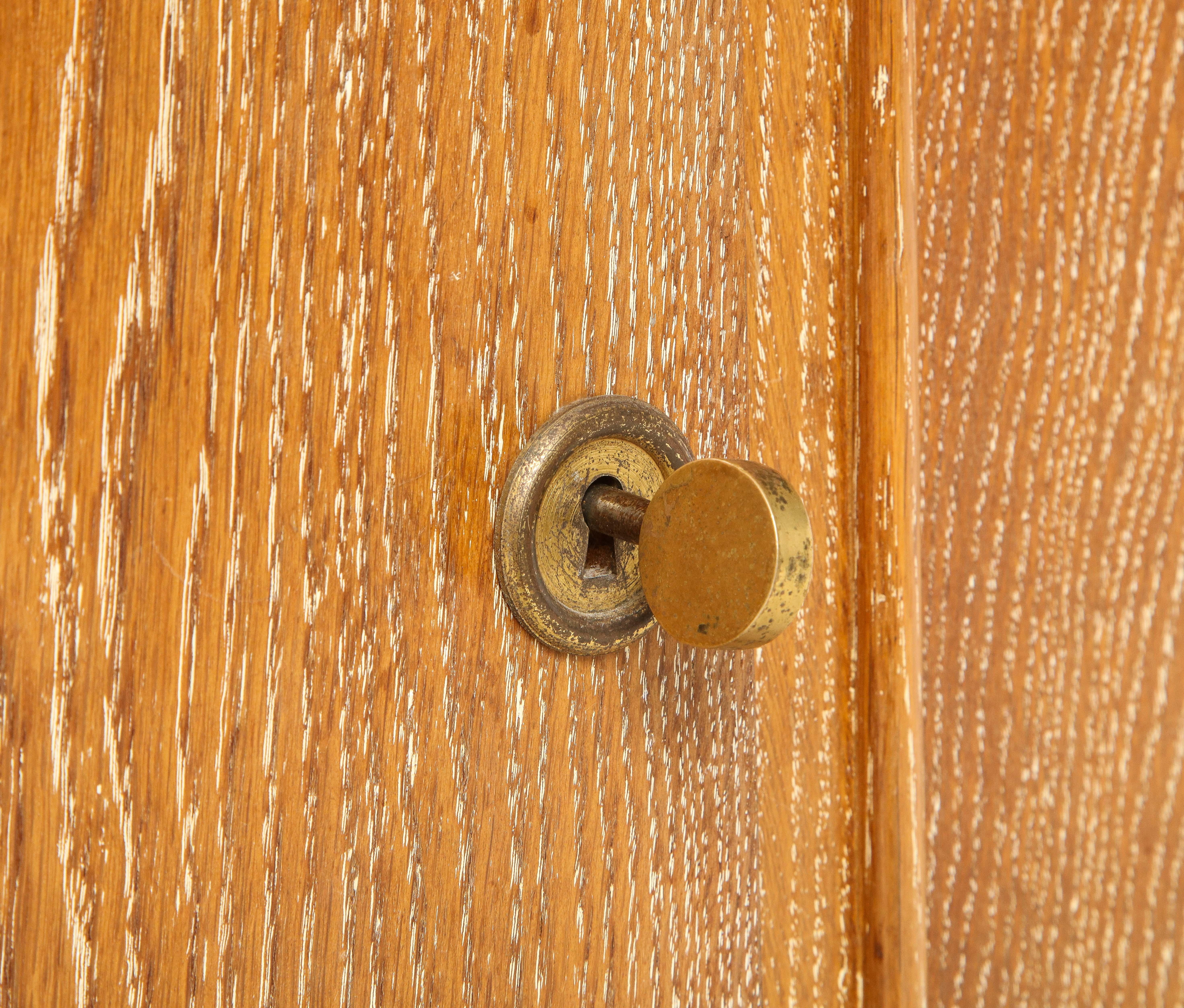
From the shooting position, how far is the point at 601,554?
0.95 ft

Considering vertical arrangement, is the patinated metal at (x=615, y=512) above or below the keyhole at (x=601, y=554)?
above

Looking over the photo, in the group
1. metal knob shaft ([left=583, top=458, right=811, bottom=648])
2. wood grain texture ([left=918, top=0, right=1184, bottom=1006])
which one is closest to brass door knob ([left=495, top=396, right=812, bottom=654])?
metal knob shaft ([left=583, top=458, right=811, bottom=648])

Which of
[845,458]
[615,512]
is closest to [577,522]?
[615,512]

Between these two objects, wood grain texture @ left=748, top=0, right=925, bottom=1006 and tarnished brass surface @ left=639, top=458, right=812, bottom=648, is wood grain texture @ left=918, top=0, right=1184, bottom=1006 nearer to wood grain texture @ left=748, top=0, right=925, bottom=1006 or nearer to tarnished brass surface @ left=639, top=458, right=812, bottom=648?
wood grain texture @ left=748, top=0, right=925, bottom=1006

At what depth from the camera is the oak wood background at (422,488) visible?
0.18m

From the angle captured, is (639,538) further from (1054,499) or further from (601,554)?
(1054,499)

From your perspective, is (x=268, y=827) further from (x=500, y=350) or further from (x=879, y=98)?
(x=879, y=98)

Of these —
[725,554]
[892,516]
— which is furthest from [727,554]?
[892,516]

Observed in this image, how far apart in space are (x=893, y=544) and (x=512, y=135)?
→ 0.60ft

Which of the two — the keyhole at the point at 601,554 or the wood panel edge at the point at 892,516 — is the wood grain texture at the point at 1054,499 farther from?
the keyhole at the point at 601,554

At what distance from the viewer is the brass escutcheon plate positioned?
0.85ft

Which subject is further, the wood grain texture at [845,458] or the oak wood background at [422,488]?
the wood grain texture at [845,458]

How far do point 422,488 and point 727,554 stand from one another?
0.27 ft

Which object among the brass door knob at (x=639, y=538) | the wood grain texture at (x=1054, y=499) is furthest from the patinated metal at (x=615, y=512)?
the wood grain texture at (x=1054, y=499)
